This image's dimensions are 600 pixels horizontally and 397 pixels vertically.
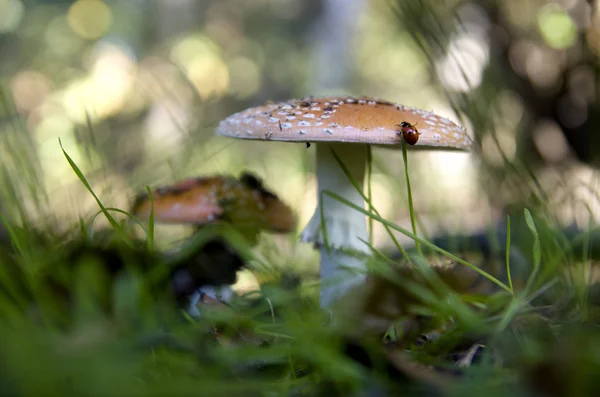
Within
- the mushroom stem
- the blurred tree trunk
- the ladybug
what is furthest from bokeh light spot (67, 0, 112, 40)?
the ladybug

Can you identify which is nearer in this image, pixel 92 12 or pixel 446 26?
pixel 446 26

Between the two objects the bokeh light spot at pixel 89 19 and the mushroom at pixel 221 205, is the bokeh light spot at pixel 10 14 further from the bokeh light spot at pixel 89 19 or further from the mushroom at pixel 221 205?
the mushroom at pixel 221 205

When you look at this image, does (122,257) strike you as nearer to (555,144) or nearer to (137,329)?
Answer: (137,329)

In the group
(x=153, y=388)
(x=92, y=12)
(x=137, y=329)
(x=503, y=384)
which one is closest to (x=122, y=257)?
(x=137, y=329)

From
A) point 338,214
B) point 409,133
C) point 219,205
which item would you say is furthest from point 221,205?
point 409,133

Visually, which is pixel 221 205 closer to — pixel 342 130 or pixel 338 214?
pixel 338 214

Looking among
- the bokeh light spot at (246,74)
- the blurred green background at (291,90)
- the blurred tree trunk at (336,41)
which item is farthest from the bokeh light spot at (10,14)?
the blurred tree trunk at (336,41)

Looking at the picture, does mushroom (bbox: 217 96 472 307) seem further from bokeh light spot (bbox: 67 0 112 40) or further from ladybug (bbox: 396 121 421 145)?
bokeh light spot (bbox: 67 0 112 40)
